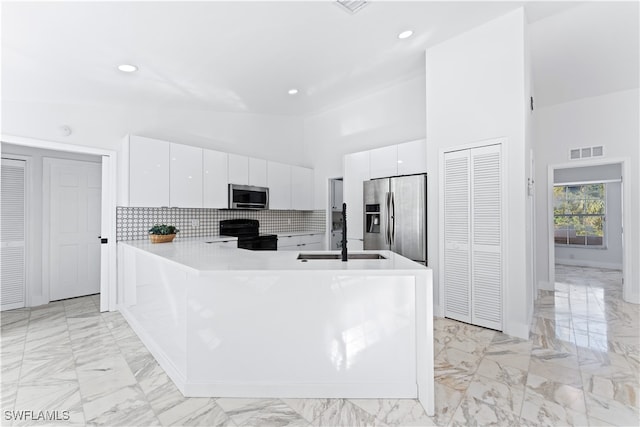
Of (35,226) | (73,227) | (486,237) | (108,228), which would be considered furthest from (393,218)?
(35,226)

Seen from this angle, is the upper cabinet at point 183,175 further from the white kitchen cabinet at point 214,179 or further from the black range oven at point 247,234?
the black range oven at point 247,234

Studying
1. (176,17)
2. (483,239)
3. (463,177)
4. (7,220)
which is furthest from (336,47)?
(7,220)

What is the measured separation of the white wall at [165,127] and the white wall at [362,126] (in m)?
0.39

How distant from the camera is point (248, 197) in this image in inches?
186

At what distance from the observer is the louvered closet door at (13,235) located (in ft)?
12.4

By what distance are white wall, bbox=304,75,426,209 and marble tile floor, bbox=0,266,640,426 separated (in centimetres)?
269

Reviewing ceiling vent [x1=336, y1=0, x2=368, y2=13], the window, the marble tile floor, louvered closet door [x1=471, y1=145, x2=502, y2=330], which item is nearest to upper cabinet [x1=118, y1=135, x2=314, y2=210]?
the marble tile floor

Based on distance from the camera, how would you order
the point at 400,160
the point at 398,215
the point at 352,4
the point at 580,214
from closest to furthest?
the point at 352,4, the point at 398,215, the point at 400,160, the point at 580,214

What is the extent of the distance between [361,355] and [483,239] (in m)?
1.85

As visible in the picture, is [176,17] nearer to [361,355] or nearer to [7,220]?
[361,355]

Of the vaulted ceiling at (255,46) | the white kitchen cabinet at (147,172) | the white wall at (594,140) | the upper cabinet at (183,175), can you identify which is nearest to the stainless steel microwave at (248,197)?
the upper cabinet at (183,175)

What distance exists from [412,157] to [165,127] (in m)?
3.30

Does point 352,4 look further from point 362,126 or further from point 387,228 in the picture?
point 362,126

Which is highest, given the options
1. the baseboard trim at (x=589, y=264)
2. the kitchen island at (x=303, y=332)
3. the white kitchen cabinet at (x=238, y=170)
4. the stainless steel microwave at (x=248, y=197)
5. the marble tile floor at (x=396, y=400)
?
the white kitchen cabinet at (x=238, y=170)
